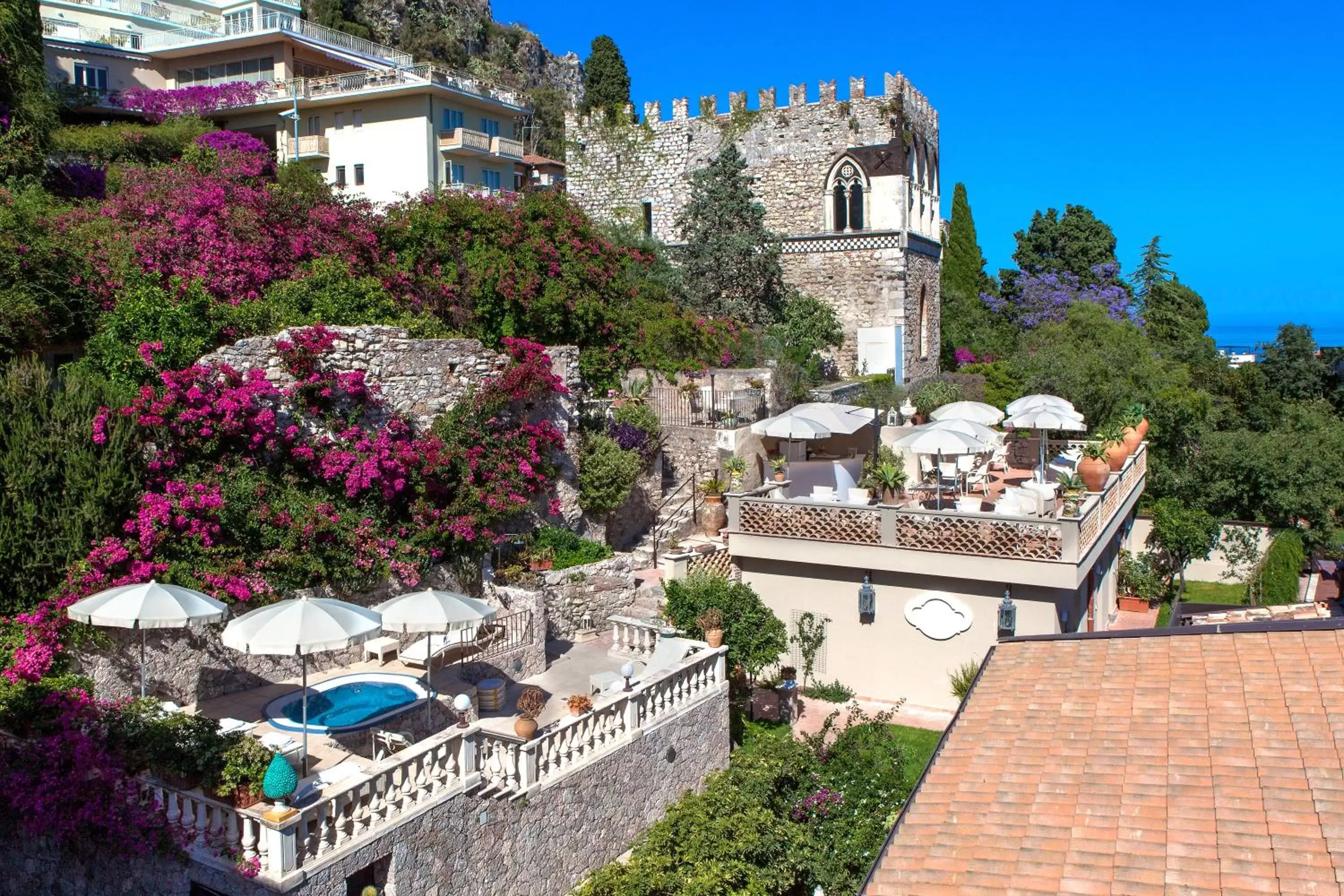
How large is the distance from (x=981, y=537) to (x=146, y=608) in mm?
11128

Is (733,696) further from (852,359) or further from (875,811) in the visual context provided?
(852,359)

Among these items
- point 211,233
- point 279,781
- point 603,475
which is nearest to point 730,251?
point 603,475

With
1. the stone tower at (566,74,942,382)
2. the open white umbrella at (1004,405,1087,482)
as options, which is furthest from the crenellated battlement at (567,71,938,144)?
the open white umbrella at (1004,405,1087,482)

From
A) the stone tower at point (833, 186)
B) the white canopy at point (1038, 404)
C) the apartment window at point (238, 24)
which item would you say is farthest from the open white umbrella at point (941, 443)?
the apartment window at point (238, 24)

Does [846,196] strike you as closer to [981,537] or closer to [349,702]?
[981,537]

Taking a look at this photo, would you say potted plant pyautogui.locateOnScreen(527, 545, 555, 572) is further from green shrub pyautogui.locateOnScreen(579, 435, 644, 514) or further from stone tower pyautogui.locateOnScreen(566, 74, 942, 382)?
stone tower pyautogui.locateOnScreen(566, 74, 942, 382)

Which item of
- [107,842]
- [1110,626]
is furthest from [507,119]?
[107,842]

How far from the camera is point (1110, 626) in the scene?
20438 millimetres

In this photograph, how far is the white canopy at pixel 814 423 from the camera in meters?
19.6

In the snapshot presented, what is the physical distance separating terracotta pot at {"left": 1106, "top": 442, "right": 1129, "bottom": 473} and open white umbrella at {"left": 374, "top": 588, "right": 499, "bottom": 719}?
45.0ft

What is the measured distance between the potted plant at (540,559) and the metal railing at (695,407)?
261 inches

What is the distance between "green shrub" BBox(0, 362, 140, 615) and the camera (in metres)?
11.5

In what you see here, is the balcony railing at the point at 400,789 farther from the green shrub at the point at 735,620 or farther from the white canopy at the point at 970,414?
the white canopy at the point at 970,414

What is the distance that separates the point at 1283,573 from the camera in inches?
945
